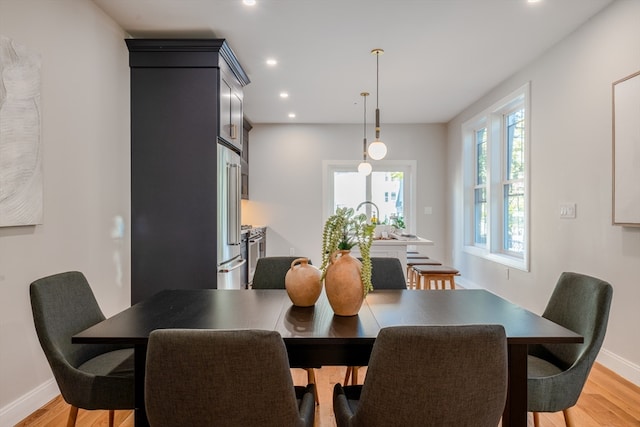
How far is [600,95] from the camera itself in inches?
114

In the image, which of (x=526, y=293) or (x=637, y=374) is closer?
(x=637, y=374)

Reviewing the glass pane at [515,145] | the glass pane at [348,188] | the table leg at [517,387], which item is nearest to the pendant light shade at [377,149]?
the glass pane at [515,145]

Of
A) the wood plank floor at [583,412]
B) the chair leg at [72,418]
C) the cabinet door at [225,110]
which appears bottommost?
the wood plank floor at [583,412]

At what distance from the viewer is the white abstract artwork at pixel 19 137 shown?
1949 millimetres

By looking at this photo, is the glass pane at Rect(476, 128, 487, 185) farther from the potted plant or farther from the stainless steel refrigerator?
the potted plant

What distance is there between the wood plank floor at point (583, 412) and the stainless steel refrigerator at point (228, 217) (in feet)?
3.98

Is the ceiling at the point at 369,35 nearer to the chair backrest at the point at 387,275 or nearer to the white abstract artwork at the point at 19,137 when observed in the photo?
the white abstract artwork at the point at 19,137

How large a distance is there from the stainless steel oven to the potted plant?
9.65ft

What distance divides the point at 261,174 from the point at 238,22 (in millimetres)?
3537

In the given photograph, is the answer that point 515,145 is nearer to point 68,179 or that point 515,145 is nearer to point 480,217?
point 480,217

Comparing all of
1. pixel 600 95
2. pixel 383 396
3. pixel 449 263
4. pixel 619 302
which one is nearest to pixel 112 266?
pixel 383 396

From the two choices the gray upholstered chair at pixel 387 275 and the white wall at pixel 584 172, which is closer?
the gray upholstered chair at pixel 387 275

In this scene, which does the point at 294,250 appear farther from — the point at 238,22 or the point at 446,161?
the point at 238,22

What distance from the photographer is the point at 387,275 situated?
2285 mm
